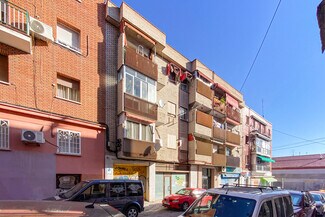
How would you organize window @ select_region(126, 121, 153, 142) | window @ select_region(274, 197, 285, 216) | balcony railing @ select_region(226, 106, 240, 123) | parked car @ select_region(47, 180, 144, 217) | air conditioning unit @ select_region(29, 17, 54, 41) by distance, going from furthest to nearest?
balcony railing @ select_region(226, 106, 240, 123)
window @ select_region(126, 121, 153, 142)
air conditioning unit @ select_region(29, 17, 54, 41)
parked car @ select_region(47, 180, 144, 217)
window @ select_region(274, 197, 285, 216)

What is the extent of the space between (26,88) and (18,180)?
3.97 m

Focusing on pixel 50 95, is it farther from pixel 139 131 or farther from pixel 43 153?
pixel 139 131

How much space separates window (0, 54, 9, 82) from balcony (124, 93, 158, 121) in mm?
6747

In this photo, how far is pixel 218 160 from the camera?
1153 inches

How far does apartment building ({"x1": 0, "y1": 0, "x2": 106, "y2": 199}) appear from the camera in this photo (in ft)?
38.8

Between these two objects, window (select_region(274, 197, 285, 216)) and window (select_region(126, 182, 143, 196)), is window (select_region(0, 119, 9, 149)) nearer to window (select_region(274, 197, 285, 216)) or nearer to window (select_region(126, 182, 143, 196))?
window (select_region(126, 182, 143, 196))

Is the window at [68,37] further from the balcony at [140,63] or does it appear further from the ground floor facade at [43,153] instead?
the ground floor facade at [43,153]

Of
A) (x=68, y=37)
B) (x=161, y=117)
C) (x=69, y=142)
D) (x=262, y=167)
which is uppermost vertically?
(x=68, y=37)

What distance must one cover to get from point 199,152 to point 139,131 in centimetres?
886

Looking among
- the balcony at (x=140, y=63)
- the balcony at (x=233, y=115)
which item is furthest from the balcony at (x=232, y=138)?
the balcony at (x=140, y=63)

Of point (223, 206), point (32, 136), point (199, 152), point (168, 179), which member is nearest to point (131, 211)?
point (32, 136)

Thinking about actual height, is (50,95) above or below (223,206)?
above

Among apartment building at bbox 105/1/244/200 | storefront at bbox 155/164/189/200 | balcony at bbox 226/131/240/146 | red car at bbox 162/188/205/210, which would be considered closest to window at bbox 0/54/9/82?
apartment building at bbox 105/1/244/200

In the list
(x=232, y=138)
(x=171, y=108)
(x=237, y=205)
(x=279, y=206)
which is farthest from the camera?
(x=232, y=138)
